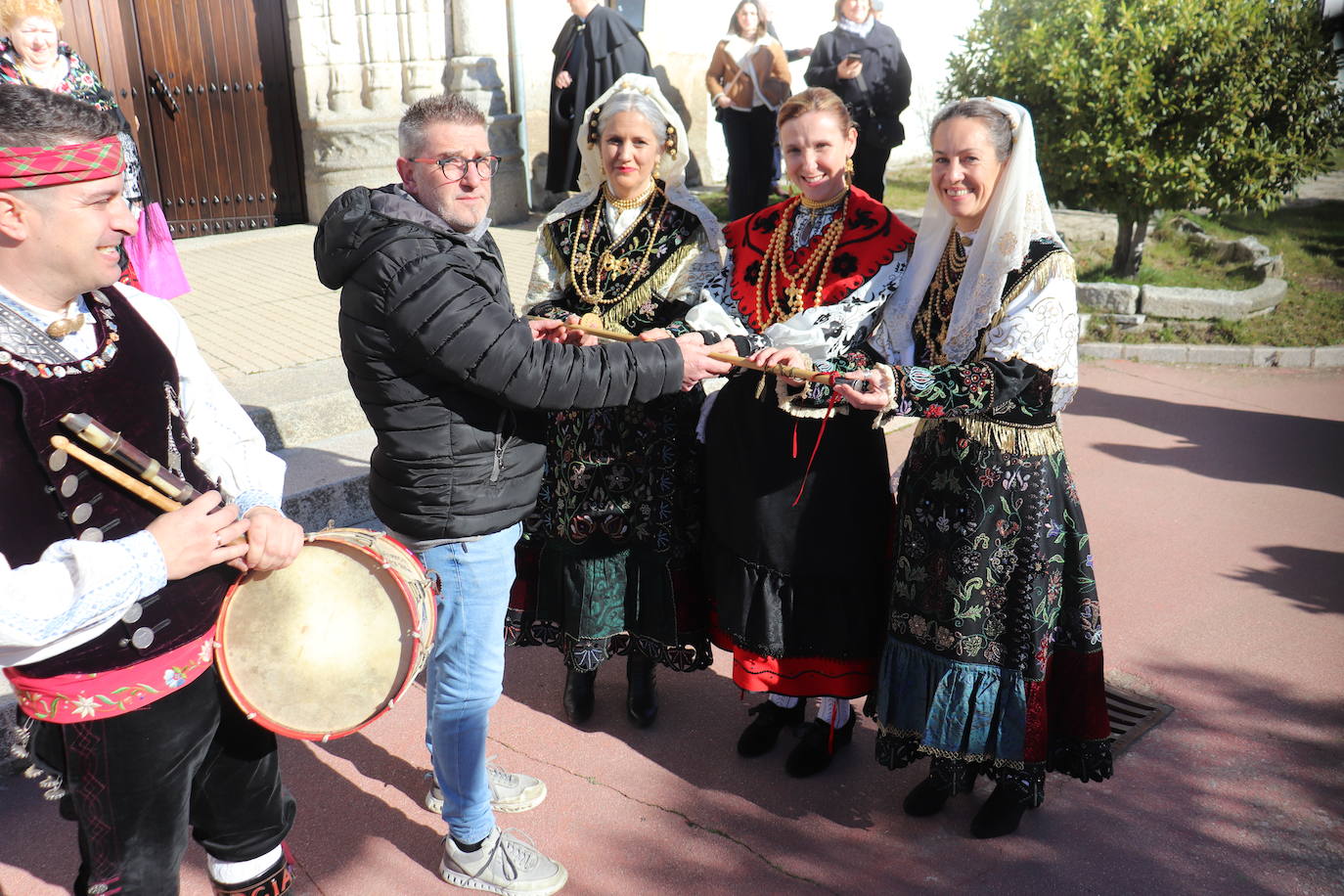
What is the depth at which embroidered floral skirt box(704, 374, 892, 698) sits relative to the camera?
321 cm

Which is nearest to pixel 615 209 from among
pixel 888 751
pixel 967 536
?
pixel 967 536

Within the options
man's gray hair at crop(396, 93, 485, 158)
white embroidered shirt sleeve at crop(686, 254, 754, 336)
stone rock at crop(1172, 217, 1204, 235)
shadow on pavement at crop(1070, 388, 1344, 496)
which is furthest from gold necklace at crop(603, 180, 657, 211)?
stone rock at crop(1172, 217, 1204, 235)

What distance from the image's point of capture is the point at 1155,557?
4.97 meters

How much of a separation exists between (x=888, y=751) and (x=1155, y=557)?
7.85 feet

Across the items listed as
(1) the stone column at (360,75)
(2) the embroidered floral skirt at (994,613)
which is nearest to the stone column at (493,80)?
(1) the stone column at (360,75)

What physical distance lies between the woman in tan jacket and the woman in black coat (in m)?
0.42

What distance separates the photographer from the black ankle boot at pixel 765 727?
356 cm

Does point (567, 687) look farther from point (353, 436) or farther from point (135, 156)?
point (135, 156)

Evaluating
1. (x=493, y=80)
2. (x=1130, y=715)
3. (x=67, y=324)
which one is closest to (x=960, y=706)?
(x=1130, y=715)

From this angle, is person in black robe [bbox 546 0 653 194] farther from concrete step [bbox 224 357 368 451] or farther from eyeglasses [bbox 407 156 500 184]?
eyeglasses [bbox 407 156 500 184]

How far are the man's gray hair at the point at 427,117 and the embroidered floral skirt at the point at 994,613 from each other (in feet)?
4.97

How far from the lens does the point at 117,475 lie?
1.87 meters

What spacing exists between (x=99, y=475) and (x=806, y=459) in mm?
1913

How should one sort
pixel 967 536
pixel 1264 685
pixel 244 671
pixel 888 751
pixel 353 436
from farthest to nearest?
pixel 353 436 → pixel 1264 685 → pixel 888 751 → pixel 967 536 → pixel 244 671
